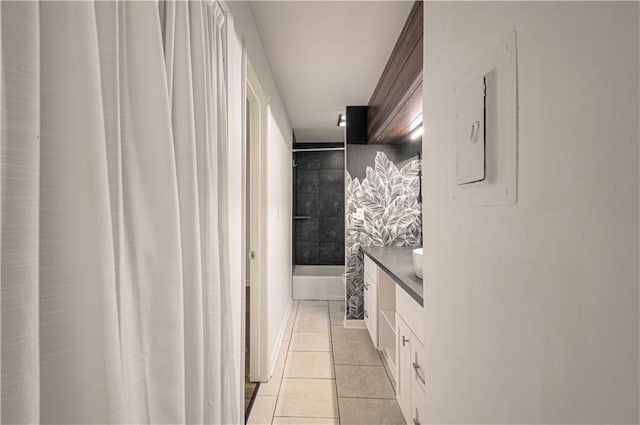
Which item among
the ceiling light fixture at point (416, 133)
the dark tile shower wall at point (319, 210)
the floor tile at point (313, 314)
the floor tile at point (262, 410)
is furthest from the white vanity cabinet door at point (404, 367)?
the dark tile shower wall at point (319, 210)

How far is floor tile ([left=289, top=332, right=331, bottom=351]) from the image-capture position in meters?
3.14

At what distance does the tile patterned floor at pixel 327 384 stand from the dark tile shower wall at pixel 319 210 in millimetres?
2065

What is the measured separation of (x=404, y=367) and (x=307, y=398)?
2.66ft

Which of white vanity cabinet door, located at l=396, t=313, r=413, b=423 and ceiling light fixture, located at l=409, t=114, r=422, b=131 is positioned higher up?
ceiling light fixture, located at l=409, t=114, r=422, b=131

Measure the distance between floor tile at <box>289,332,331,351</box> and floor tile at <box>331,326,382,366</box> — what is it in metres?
0.08

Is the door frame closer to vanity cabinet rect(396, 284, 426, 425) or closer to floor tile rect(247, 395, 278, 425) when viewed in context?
floor tile rect(247, 395, 278, 425)

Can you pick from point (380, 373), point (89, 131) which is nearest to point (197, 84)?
point (89, 131)

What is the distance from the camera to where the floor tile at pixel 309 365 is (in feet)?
8.61

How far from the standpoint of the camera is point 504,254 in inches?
27.1

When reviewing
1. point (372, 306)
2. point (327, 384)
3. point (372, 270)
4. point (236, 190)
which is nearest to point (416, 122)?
point (372, 270)

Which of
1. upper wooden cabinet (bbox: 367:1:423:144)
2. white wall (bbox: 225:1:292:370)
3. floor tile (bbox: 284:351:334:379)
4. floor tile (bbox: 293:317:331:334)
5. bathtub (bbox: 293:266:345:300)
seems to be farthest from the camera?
bathtub (bbox: 293:266:345:300)

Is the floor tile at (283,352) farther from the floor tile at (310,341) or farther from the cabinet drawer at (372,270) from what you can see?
the cabinet drawer at (372,270)

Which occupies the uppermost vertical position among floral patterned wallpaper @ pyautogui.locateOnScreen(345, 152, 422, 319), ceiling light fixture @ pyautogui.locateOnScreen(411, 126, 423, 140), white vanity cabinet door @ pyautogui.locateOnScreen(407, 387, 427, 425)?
ceiling light fixture @ pyautogui.locateOnScreen(411, 126, 423, 140)

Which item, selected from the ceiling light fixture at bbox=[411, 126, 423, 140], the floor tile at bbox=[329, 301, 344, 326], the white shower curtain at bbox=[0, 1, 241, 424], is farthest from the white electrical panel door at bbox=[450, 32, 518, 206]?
the floor tile at bbox=[329, 301, 344, 326]
